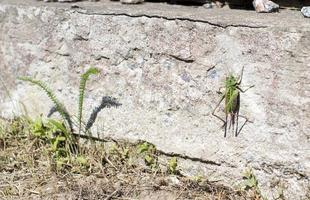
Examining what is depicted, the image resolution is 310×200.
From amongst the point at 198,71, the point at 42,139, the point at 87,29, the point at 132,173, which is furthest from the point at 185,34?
the point at 42,139

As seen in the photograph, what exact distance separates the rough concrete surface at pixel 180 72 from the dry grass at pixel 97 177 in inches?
3.1

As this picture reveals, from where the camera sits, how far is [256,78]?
239cm

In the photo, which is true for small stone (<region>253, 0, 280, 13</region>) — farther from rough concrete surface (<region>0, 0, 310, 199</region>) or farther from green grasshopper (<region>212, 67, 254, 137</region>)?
green grasshopper (<region>212, 67, 254, 137</region>)

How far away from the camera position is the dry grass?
8.41ft

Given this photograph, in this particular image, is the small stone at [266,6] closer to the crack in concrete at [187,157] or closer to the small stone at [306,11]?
the small stone at [306,11]

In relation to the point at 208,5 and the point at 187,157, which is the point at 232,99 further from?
the point at 208,5

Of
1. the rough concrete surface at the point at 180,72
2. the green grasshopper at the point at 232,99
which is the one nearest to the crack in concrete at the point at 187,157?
the rough concrete surface at the point at 180,72

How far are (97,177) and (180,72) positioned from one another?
0.67m

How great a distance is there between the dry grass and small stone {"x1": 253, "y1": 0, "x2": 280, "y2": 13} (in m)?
0.85

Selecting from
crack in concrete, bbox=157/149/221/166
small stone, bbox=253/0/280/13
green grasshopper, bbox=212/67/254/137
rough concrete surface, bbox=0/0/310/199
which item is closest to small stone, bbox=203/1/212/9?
rough concrete surface, bbox=0/0/310/199

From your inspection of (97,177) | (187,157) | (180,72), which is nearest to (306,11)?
(180,72)

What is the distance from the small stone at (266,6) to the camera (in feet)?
8.43

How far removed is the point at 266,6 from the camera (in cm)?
257

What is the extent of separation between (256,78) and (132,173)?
0.79 metres
